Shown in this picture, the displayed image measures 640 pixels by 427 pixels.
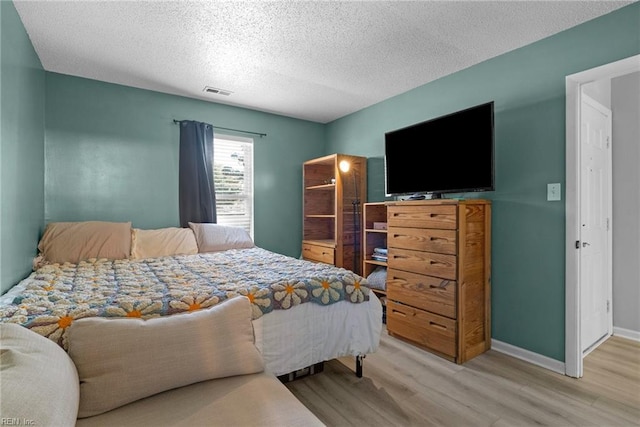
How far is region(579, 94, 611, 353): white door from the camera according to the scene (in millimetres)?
2389

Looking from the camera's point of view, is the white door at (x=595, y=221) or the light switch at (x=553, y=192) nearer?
the light switch at (x=553, y=192)

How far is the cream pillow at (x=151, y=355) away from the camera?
1058 mm

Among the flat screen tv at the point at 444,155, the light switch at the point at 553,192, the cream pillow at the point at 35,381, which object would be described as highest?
the flat screen tv at the point at 444,155

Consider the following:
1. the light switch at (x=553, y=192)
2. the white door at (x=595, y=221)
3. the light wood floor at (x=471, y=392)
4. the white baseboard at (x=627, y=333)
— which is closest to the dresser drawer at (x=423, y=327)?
the light wood floor at (x=471, y=392)

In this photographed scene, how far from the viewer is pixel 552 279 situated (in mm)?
2270

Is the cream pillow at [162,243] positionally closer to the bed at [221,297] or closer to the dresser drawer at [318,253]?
the bed at [221,297]

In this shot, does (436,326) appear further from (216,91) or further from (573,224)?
(216,91)

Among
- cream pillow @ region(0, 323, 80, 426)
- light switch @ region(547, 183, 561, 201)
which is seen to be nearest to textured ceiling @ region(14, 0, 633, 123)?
light switch @ region(547, 183, 561, 201)

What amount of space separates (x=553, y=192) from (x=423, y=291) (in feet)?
3.92

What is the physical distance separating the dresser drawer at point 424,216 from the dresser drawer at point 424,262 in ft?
0.74

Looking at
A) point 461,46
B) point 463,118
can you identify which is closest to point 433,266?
point 463,118

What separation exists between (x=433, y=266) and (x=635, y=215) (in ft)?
6.48

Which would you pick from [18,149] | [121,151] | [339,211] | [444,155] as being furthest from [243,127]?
[444,155]

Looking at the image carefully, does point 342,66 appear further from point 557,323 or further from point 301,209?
point 557,323
